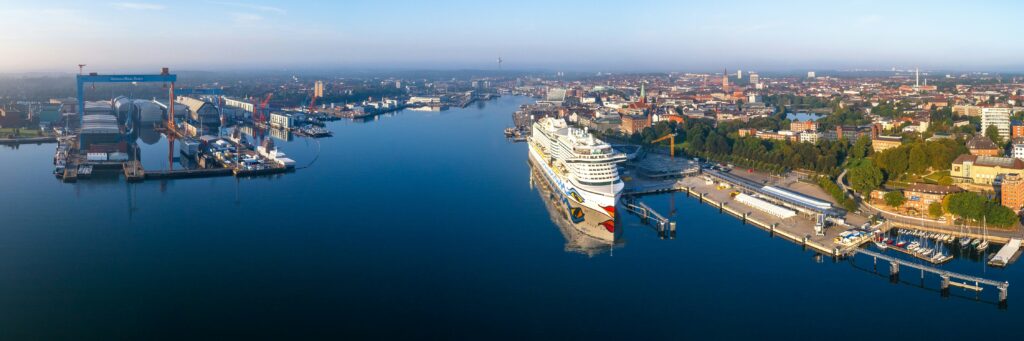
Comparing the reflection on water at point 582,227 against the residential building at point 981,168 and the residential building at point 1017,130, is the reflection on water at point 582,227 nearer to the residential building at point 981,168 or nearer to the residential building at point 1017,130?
the residential building at point 981,168

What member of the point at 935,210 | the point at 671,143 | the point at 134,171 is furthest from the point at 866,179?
the point at 134,171

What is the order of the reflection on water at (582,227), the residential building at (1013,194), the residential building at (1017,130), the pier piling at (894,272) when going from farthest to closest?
1. the residential building at (1017,130)
2. the residential building at (1013,194)
3. the reflection on water at (582,227)
4. the pier piling at (894,272)

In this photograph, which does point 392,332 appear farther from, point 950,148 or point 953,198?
point 950,148

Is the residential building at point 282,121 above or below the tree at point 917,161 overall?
above

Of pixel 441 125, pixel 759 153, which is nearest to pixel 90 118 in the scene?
pixel 441 125

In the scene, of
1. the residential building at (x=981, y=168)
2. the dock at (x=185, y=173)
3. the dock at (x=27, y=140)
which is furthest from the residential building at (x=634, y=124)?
the dock at (x=27, y=140)

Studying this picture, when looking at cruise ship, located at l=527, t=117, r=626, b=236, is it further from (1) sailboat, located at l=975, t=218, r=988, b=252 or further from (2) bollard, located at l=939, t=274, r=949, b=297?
(1) sailboat, located at l=975, t=218, r=988, b=252
